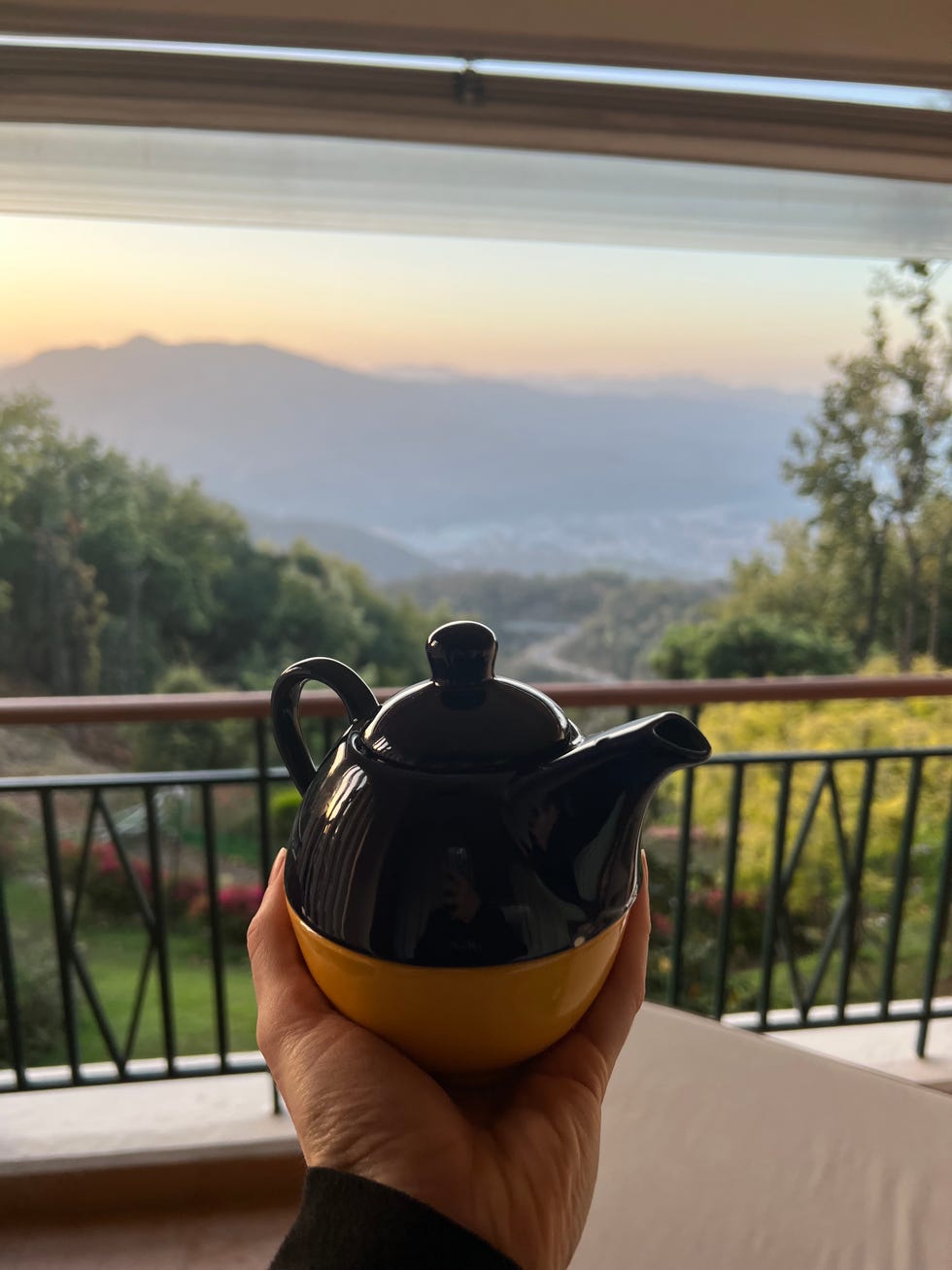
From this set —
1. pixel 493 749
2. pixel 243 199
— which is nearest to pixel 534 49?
pixel 243 199

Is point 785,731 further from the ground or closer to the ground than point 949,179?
closer to the ground

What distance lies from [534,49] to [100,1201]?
258 cm

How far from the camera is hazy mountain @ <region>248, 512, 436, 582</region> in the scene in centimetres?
632

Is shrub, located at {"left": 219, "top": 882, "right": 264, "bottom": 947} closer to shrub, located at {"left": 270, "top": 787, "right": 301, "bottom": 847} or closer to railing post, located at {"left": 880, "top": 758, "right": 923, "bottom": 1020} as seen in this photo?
shrub, located at {"left": 270, "top": 787, "right": 301, "bottom": 847}

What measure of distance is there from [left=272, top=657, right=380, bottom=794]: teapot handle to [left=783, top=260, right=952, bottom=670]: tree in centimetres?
561

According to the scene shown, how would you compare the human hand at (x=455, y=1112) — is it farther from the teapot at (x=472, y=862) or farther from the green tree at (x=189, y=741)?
the green tree at (x=189, y=741)

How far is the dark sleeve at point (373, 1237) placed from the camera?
42 centimetres

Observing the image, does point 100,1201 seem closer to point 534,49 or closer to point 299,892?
point 299,892

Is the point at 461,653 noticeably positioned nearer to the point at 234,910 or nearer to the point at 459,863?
the point at 459,863

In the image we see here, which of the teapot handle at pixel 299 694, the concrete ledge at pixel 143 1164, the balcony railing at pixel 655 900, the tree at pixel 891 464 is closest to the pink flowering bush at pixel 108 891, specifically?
the balcony railing at pixel 655 900

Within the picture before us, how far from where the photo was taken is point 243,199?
82.6 inches

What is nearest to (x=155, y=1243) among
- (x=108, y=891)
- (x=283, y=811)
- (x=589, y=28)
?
(x=589, y=28)

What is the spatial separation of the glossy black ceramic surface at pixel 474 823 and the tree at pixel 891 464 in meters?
5.61

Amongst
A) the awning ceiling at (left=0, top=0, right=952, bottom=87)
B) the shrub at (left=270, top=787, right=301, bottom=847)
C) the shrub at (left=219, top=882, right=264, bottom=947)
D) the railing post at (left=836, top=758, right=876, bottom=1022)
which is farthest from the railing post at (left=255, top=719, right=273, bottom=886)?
the shrub at (left=219, top=882, right=264, bottom=947)
